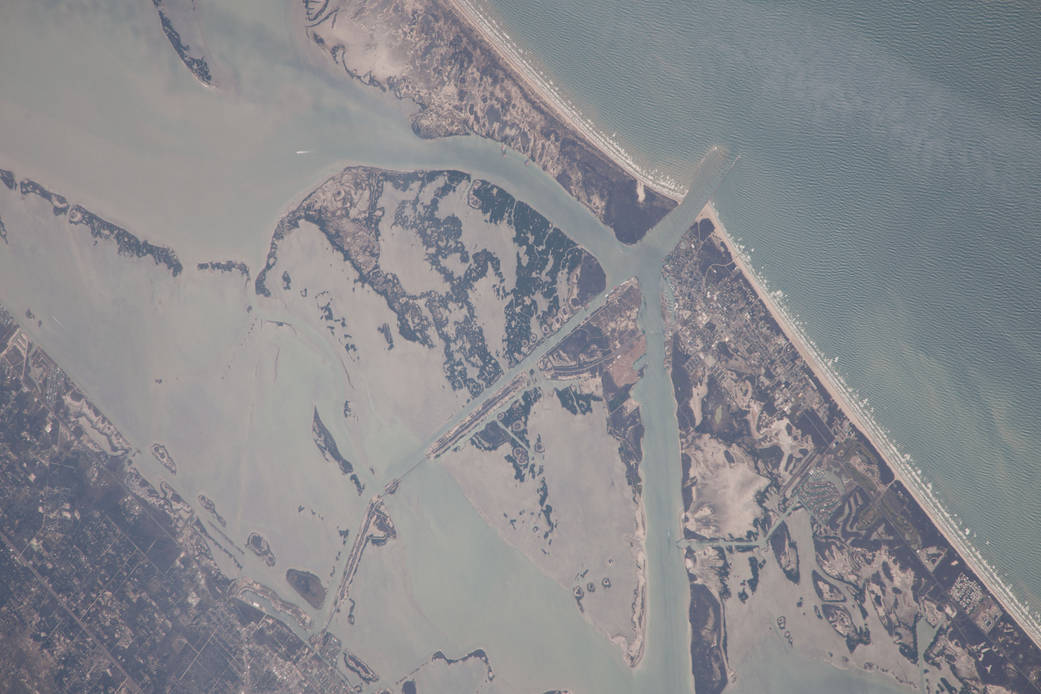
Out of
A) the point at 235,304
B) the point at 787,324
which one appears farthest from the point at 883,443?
the point at 235,304

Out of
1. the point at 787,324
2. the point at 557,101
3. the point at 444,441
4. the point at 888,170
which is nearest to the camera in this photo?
the point at 888,170

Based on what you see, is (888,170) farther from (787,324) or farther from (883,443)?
(883,443)

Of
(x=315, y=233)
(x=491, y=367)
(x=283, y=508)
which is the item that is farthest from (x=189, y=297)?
(x=491, y=367)

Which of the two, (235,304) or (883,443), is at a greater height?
(883,443)

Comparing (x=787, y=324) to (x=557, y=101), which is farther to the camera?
(x=557, y=101)

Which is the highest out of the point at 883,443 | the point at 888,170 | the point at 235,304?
the point at 888,170

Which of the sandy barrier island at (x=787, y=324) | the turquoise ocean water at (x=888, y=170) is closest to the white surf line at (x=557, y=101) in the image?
the sandy barrier island at (x=787, y=324)

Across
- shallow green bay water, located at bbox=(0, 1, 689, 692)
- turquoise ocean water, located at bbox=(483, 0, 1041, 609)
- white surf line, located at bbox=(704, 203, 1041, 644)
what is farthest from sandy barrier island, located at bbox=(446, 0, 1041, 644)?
shallow green bay water, located at bbox=(0, 1, 689, 692)

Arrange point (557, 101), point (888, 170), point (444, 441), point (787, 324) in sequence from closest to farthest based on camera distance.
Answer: point (888, 170), point (787, 324), point (557, 101), point (444, 441)

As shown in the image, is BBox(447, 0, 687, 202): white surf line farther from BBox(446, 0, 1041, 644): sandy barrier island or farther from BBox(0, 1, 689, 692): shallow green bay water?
BBox(0, 1, 689, 692): shallow green bay water
